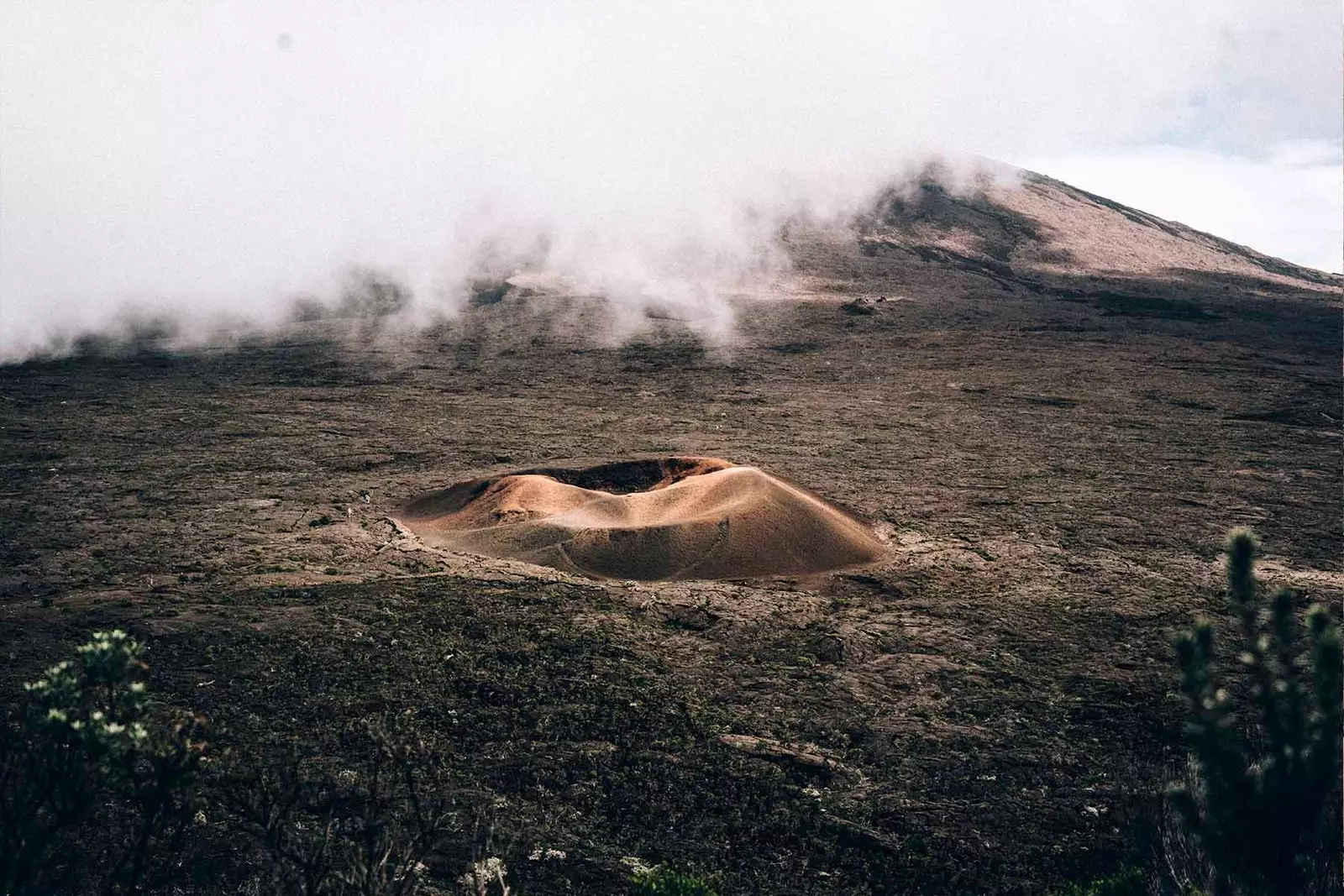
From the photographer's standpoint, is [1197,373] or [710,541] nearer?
[710,541]

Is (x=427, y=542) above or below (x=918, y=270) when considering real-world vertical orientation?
below

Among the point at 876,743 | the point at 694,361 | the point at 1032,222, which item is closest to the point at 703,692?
the point at 876,743

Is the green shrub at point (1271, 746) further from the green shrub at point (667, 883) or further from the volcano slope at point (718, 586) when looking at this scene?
the green shrub at point (667, 883)

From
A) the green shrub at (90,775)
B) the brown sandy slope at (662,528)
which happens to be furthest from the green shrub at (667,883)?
the brown sandy slope at (662,528)

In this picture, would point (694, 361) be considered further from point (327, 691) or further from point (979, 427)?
point (327, 691)

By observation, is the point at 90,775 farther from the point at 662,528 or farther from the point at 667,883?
the point at 662,528

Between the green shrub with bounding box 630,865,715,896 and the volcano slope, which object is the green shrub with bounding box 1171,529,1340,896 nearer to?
the volcano slope

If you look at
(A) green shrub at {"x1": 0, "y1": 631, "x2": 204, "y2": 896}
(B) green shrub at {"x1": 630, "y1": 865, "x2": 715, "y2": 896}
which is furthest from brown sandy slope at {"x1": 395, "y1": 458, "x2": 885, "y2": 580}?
(A) green shrub at {"x1": 0, "y1": 631, "x2": 204, "y2": 896}

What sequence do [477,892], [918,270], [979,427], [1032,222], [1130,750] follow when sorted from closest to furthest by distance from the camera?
[477,892] → [1130,750] → [979,427] → [918,270] → [1032,222]
